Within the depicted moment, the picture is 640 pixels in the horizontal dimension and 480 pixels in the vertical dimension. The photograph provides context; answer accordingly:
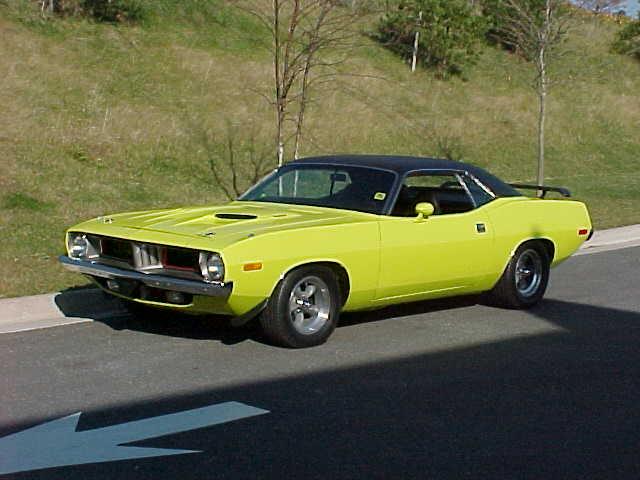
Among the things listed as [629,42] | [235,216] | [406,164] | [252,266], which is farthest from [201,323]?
[629,42]

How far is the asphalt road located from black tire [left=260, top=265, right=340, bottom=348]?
5.1 inches

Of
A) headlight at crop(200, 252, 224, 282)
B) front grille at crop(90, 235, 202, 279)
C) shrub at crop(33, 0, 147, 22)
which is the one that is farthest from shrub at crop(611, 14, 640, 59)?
headlight at crop(200, 252, 224, 282)

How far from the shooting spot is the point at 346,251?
25.0ft

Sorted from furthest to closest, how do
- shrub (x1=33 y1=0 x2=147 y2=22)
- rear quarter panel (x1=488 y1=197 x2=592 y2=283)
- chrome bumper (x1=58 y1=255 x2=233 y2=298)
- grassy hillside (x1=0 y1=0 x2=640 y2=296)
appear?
shrub (x1=33 y1=0 x2=147 y2=22) < grassy hillside (x1=0 y1=0 x2=640 y2=296) < rear quarter panel (x1=488 y1=197 x2=592 y2=283) < chrome bumper (x1=58 y1=255 x2=233 y2=298)

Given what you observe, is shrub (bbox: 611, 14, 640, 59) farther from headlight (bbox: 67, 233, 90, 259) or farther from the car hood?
headlight (bbox: 67, 233, 90, 259)

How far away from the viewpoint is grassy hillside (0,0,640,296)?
15125 millimetres

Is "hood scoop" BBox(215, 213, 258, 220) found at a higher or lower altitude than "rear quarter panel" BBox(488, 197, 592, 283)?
higher

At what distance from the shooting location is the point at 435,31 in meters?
28.9

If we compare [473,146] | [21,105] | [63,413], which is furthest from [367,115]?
[63,413]

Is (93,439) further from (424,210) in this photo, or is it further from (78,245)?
(424,210)

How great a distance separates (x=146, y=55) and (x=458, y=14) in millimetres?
10558

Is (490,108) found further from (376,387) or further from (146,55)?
(376,387)

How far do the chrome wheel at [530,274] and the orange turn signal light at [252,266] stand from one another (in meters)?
3.24

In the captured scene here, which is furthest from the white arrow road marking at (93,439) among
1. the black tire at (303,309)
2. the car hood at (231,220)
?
the car hood at (231,220)
